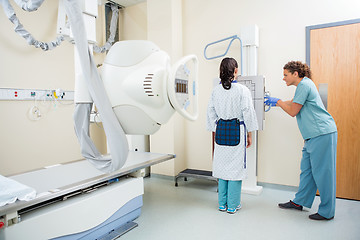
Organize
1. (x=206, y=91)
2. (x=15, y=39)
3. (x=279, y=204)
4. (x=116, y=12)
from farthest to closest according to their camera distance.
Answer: (x=116, y=12) → (x=206, y=91) → (x=15, y=39) → (x=279, y=204)

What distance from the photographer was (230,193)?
105 inches

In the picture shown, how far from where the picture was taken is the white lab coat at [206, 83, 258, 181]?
2588mm

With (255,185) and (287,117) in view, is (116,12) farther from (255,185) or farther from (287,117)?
(255,185)

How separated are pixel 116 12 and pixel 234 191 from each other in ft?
11.2

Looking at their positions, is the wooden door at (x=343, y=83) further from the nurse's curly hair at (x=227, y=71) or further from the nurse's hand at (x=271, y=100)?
the nurse's curly hair at (x=227, y=71)

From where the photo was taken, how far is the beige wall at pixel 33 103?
2959mm

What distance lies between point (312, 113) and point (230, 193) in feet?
3.74

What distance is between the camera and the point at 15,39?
303cm

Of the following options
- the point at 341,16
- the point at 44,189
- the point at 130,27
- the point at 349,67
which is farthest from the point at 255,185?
the point at 130,27

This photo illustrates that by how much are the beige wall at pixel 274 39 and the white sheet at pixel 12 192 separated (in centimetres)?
268

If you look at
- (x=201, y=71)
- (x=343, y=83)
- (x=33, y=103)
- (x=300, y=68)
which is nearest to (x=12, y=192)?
(x=33, y=103)

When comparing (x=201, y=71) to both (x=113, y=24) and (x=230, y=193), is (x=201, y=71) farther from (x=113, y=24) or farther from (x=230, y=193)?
(x=230, y=193)

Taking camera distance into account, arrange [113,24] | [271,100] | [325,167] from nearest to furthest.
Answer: [325,167] → [271,100] → [113,24]

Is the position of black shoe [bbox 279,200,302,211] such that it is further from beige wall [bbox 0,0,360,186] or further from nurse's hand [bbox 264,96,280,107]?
nurse's hand [bbox 264,96,280,107]
